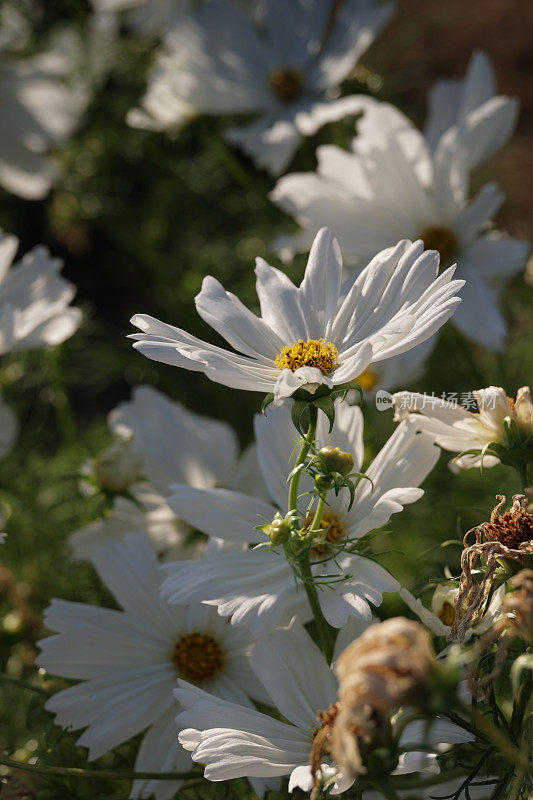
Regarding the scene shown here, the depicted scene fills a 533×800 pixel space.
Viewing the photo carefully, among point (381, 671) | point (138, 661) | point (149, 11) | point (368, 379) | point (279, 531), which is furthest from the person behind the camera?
point (149, 11)

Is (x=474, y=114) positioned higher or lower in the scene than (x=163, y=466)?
higher

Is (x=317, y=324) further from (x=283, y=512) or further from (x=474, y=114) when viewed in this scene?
(x=474, y=114)

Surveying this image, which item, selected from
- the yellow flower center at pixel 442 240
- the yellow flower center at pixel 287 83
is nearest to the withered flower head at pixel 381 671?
the yellow flower center at pixel 442 240

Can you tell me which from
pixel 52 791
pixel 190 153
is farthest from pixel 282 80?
pixel 52 791

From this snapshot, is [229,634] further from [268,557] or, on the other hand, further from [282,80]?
[282,80]

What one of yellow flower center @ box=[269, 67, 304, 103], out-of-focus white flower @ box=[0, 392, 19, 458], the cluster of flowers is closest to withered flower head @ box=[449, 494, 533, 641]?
the cluster of flowers

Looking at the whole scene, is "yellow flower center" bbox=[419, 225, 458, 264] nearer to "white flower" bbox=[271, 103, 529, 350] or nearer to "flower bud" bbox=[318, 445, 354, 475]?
"white flower" bbox=[271, 103, 529, 350]

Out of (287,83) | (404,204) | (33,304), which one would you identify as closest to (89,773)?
(33,304)
